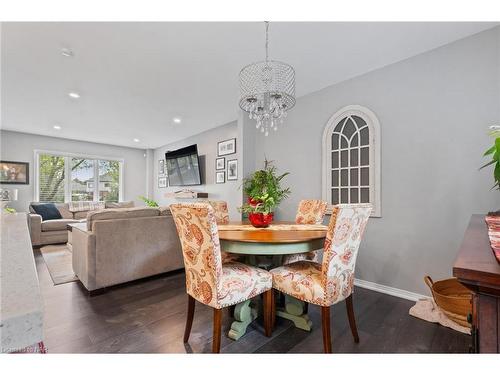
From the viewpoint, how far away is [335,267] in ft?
4.97

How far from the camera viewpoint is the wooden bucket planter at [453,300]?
174cm

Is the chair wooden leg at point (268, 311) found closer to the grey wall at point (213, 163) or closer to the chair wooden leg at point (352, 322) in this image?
the chair wooden leg at point (352, 322)

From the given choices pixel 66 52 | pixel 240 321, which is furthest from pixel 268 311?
pixel 66 52

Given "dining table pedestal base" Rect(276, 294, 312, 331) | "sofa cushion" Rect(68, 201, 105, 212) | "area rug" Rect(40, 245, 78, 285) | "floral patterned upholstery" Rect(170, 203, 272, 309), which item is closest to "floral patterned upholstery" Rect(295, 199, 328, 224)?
"dining table pedestal base" Rect(276, 294, 312, 331)

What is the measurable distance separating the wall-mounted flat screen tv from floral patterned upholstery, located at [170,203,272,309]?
3.81 metres

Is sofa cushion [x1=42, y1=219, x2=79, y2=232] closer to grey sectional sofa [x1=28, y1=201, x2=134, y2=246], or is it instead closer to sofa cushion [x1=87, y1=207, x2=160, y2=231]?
grey sectional sofa [x1=28, y1=201, x2=134, y2=246]

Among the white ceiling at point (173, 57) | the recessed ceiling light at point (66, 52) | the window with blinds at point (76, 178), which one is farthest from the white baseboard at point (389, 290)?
the window with blinds at point (76, 178)

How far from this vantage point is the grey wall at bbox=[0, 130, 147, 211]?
16.8 feet

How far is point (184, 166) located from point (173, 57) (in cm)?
342

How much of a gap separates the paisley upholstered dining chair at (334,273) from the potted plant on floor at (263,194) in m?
0.59

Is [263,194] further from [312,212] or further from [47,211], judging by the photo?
[47,211]
